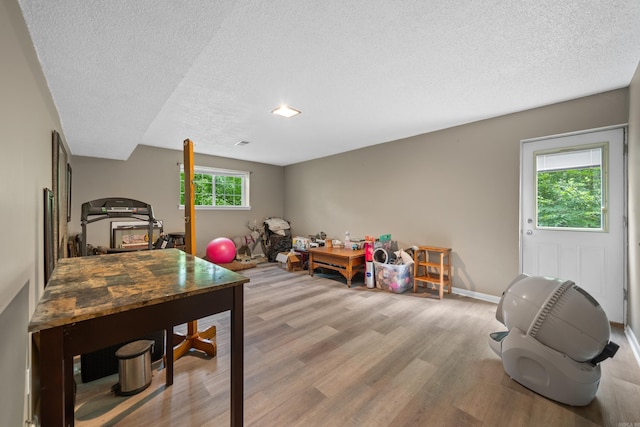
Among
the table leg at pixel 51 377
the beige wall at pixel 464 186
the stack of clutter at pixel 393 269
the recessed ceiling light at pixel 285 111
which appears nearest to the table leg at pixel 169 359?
the table leg at pixel 51 377

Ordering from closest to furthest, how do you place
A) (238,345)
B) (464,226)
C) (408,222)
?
(238,345) → (464,226) → (408,222)

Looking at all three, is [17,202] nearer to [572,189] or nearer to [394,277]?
[394,277]

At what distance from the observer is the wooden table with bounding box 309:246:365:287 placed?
3.98 meters

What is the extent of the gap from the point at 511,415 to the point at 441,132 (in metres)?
3.34

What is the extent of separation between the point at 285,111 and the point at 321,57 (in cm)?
114

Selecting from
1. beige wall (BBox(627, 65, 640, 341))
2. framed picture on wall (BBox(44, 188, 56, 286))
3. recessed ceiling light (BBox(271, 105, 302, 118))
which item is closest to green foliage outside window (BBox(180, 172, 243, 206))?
recessed ceiling light (BBox(271, 105, 302, 118))

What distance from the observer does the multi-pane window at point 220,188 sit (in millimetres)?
5398

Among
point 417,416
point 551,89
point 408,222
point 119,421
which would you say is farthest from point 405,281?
point 119,421

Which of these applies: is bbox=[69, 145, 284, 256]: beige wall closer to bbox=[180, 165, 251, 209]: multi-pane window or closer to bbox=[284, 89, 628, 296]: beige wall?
bbox=[180, 165, 251, 209]: multi-pane window

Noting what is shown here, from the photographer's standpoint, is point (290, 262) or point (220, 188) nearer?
point (290, 262)

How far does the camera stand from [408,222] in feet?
13.5

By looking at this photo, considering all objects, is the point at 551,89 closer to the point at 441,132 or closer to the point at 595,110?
the point at 595,110

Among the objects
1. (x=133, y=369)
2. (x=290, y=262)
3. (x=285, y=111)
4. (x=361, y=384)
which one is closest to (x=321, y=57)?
(x=285, y=111)

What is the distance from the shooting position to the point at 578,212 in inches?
108
